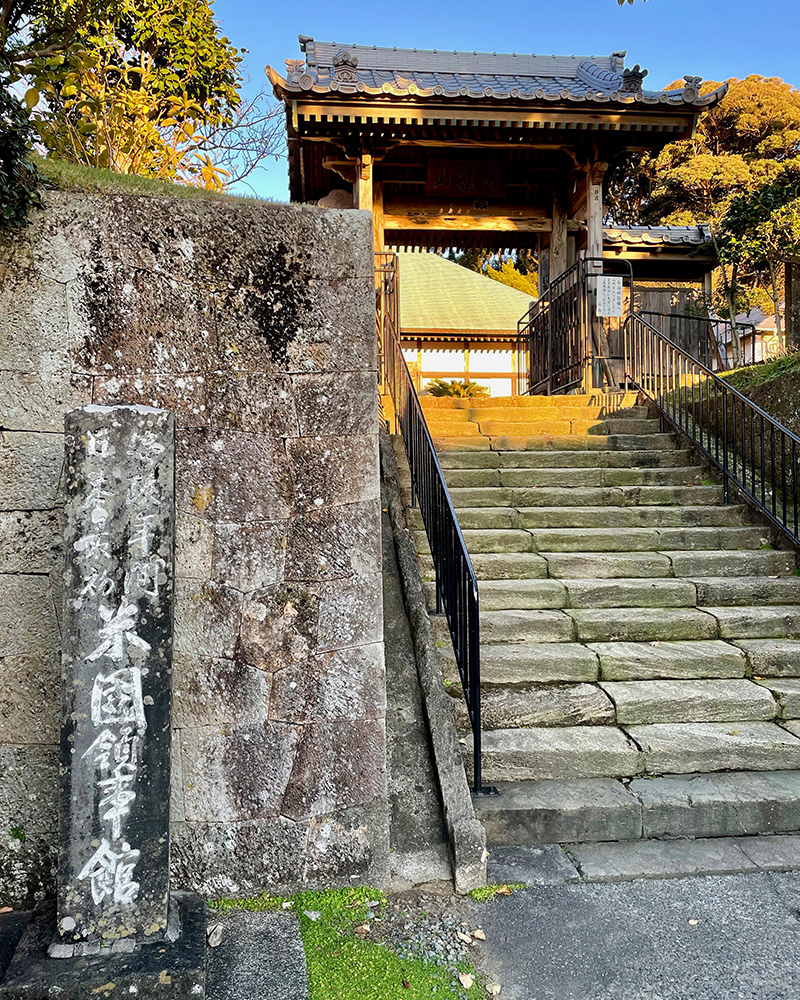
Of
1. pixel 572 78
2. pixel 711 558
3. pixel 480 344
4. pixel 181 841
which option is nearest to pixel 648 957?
pixel 181 841

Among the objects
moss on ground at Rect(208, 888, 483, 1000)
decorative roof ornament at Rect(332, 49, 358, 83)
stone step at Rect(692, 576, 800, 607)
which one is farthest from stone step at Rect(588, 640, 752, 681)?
decorative roof ornament at Rect(332, 49, 358, 83)

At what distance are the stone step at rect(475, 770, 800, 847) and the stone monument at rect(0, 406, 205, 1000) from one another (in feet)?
4.93

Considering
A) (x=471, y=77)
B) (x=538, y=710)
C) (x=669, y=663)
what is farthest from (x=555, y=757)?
(x=471, y=77)

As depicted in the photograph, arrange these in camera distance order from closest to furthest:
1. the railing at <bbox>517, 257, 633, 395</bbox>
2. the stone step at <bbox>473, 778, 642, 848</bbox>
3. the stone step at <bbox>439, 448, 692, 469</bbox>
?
the stone step at <bbox>473, 778, 642, 848</bbox> → the stone step at <bbox>439, 448, 692, 469</bbox> → the railing at <bbox>517, 257, 633, 395</bbox>

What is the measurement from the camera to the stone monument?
2.22 meters

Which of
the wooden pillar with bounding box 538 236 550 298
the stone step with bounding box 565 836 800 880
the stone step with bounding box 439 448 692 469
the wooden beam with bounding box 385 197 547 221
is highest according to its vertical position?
the wooden beam with bounding box 385 197 547 221

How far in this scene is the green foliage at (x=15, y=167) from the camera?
8.06 ft

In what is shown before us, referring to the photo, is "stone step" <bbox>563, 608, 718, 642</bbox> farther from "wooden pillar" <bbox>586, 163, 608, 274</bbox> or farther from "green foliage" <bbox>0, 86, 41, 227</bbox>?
"wooden pillar" <bbox>586, 163, 608, 274</bbox>

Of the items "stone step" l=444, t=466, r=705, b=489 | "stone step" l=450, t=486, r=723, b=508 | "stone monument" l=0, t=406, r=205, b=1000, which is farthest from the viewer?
"stone step" l=444, t=466, r=705, b=489

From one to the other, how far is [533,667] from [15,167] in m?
3.44

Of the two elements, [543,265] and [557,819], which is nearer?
[557,819]

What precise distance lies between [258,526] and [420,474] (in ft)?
8.04

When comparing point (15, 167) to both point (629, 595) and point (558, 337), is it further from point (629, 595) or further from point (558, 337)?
point (558, 337)

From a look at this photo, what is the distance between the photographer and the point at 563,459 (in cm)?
647
